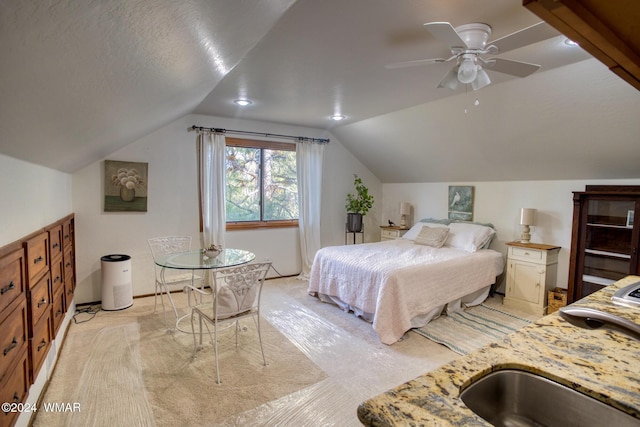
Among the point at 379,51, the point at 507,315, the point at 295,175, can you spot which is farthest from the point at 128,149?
the point at 507,315

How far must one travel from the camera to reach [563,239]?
3875 millimetres

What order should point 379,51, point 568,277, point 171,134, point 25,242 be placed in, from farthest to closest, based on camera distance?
point 171,134 → point 568,277 → point 379,51 → point 25,242

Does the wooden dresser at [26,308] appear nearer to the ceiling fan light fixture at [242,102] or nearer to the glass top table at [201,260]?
the glass top table at [201,260]

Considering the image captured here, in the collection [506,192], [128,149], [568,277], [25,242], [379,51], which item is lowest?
[568,277]

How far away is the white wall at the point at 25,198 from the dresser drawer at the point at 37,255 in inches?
2.4

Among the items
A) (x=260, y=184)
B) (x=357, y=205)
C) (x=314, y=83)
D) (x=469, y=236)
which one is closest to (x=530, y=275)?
(x=469, y=236)

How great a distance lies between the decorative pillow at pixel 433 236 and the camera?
4398 millimetres

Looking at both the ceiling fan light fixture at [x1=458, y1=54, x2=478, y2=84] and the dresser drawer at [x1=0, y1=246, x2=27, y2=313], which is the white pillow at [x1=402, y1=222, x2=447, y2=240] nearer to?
the ceiling fan light fixture at [x1=458, y1=54, x2=478, y2=84]

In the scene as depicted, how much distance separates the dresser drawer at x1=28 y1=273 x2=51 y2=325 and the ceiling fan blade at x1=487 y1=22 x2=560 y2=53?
297 cm

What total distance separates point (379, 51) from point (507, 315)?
315cm

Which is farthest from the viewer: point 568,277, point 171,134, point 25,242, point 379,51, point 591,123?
point 171,134

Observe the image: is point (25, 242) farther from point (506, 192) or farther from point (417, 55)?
point (506, 192)

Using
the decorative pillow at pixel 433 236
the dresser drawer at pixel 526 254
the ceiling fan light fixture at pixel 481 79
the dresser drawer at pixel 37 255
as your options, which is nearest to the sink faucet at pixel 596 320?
the ceiling fan light fixture at pixel 481 79

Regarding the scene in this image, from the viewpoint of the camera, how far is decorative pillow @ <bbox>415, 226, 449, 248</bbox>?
4.40 m
